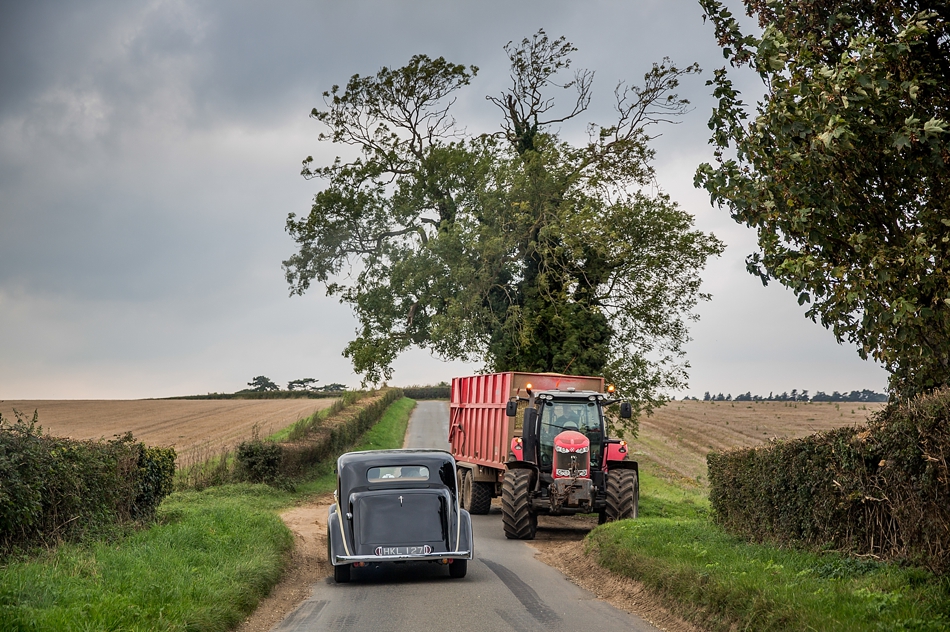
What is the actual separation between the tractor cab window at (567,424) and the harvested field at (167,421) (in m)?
13.5

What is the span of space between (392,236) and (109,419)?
19996mm

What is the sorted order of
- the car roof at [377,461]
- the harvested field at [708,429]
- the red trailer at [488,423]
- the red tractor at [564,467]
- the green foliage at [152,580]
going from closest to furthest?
the green foliage at [152,580] → the car roof at [377,461] → the red tractor at [564,467] → the red trailer at [488,423] → the harvested field at [708,429]

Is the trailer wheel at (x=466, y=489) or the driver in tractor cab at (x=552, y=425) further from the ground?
the driver in tractor cab at (x=552, y=425)

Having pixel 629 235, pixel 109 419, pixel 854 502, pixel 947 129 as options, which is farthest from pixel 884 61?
pixel 109 419

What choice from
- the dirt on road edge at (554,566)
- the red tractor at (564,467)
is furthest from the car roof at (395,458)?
the red tractor at (564,467)

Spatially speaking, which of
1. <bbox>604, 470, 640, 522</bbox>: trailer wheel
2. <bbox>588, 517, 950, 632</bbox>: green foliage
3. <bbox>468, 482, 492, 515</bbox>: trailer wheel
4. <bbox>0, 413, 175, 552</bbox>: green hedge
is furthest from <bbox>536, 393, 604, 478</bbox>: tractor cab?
<bbox>0, 413, 175, 552</bbox>: green hedge

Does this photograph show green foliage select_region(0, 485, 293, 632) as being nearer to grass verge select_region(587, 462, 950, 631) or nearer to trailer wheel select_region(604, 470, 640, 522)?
grass verge select_region(587, 462, 950, 631)

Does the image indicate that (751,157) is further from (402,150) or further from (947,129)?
(402,150)

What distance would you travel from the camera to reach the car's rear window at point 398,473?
13117mm

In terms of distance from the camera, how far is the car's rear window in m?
13.1

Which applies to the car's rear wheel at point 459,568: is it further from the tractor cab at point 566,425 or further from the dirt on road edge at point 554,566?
the tractor cab at point 566,425

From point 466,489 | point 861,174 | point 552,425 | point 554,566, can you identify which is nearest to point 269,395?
point 466,489

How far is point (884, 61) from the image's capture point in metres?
8.97

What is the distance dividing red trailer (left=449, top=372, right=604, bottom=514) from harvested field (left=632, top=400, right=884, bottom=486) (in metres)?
11.1
